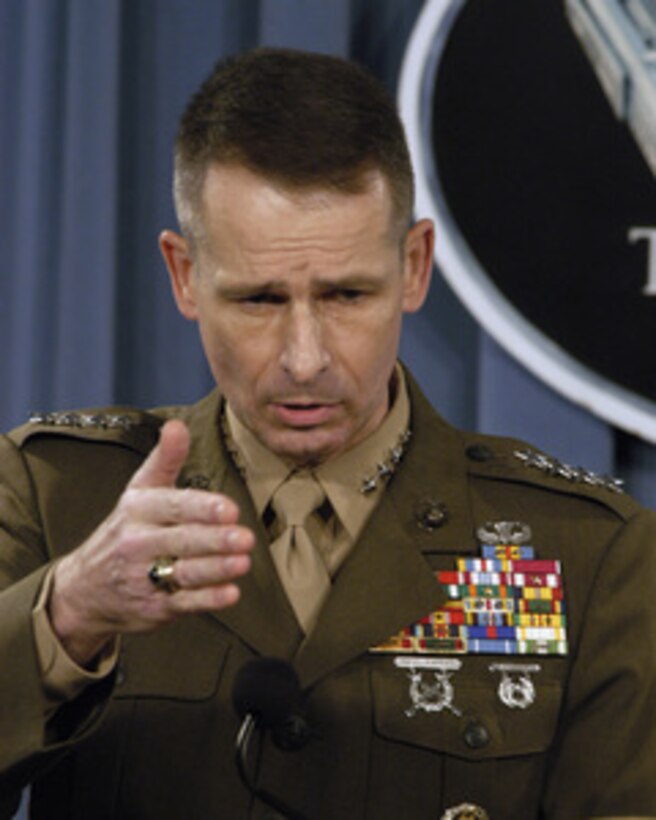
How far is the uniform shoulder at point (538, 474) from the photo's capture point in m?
1.43

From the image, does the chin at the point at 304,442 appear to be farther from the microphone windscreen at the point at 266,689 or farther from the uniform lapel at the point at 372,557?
the microphone windscreen at the point at 266,689

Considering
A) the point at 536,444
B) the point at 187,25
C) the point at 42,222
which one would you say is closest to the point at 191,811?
the point at 536,444

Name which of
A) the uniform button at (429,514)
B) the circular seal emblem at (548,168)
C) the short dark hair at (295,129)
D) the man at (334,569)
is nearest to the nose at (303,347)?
the man at (334,569)

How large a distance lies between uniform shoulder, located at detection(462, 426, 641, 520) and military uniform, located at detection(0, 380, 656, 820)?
3cm

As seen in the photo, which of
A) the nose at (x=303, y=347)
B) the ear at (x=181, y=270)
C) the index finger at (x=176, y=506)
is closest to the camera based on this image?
the index finger at (x=176, y=506)

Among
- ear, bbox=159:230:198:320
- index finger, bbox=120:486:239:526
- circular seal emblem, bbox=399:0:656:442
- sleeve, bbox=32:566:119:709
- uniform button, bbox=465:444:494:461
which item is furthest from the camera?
circular seal emblem, bbox=399:0:656:442

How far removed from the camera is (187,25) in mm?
1914

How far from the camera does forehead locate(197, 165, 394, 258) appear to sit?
125 centimetres

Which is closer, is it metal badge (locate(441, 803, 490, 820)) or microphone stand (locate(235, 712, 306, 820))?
microphone stand (locate(235, 712, 306, 820))

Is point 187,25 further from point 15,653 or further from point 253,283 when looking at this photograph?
point 15,653

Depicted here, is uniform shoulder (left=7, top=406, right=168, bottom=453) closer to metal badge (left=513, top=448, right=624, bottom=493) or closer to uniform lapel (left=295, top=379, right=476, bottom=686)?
uniform lapel (left=295, top=379, right=476, bottom=686)

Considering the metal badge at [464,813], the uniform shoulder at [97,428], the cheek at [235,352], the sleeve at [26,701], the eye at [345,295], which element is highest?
the eye at [345,295]

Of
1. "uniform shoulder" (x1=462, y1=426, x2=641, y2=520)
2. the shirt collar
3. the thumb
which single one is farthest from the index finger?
"uniform shoulder" (x1=462, y1=426, x2=641, y2=520)

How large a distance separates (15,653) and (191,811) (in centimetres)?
25
